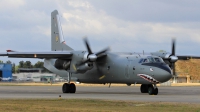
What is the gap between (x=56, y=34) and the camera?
45969mm

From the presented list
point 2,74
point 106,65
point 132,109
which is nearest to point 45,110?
point 132,109

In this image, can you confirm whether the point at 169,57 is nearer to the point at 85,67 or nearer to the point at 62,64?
the point at 85,67

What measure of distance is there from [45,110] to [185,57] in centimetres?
2746

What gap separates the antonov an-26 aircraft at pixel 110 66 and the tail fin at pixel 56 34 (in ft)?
11.2

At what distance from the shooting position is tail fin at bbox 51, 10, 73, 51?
45.2m

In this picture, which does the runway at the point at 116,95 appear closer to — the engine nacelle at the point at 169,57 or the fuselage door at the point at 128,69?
the fuselage door at the point at 128,69

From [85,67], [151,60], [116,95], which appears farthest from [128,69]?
[85,67]

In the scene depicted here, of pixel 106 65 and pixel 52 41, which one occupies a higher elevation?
pixel 52 41

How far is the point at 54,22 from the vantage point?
4622cm

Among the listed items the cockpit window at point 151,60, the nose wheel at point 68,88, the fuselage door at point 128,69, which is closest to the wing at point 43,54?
the nose wheel at point 68,88

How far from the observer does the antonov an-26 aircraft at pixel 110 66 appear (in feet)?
115

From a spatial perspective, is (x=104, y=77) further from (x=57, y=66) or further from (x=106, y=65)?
(x=57, y=66)

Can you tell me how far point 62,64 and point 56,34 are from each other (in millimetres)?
6348

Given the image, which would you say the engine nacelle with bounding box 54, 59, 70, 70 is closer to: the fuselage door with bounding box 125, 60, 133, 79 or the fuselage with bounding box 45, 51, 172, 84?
the fuselage with bounding box 45, 51, 172, 84
